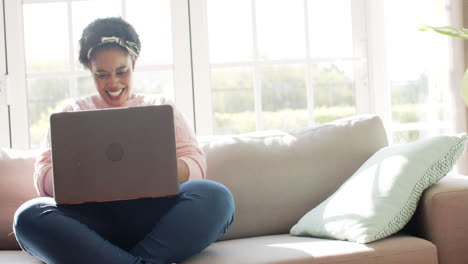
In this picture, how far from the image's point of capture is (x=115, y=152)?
5.48 feet

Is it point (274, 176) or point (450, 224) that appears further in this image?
point (274, 176)

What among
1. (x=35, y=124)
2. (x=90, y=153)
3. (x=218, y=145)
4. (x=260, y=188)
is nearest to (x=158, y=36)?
(x=35, y=124)

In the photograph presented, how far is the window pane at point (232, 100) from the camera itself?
3.16 m

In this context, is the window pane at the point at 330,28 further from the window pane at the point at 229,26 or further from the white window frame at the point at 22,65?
the white window frame at the point at 22,65

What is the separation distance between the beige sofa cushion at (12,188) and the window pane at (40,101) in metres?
0.82

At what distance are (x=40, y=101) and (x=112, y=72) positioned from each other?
1123 millimetres

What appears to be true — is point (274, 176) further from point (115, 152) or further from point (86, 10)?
point (86, 10)

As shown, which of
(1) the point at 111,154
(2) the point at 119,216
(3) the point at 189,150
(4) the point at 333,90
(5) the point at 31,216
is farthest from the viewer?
(4) the point at 333,90

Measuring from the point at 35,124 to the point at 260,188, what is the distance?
1.41 metres

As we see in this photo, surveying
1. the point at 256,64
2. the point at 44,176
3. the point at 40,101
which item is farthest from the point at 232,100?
the point at 44,176

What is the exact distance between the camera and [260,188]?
2283 mm

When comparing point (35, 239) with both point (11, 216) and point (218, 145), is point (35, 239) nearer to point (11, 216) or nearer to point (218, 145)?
point (11, 216)

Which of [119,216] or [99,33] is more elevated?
[99,33]

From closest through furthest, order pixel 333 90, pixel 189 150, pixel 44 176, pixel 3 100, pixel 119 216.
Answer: pixel 119 216, pixel 44 176, pixel 189 150, pixel 3 100, pixel 333 90
